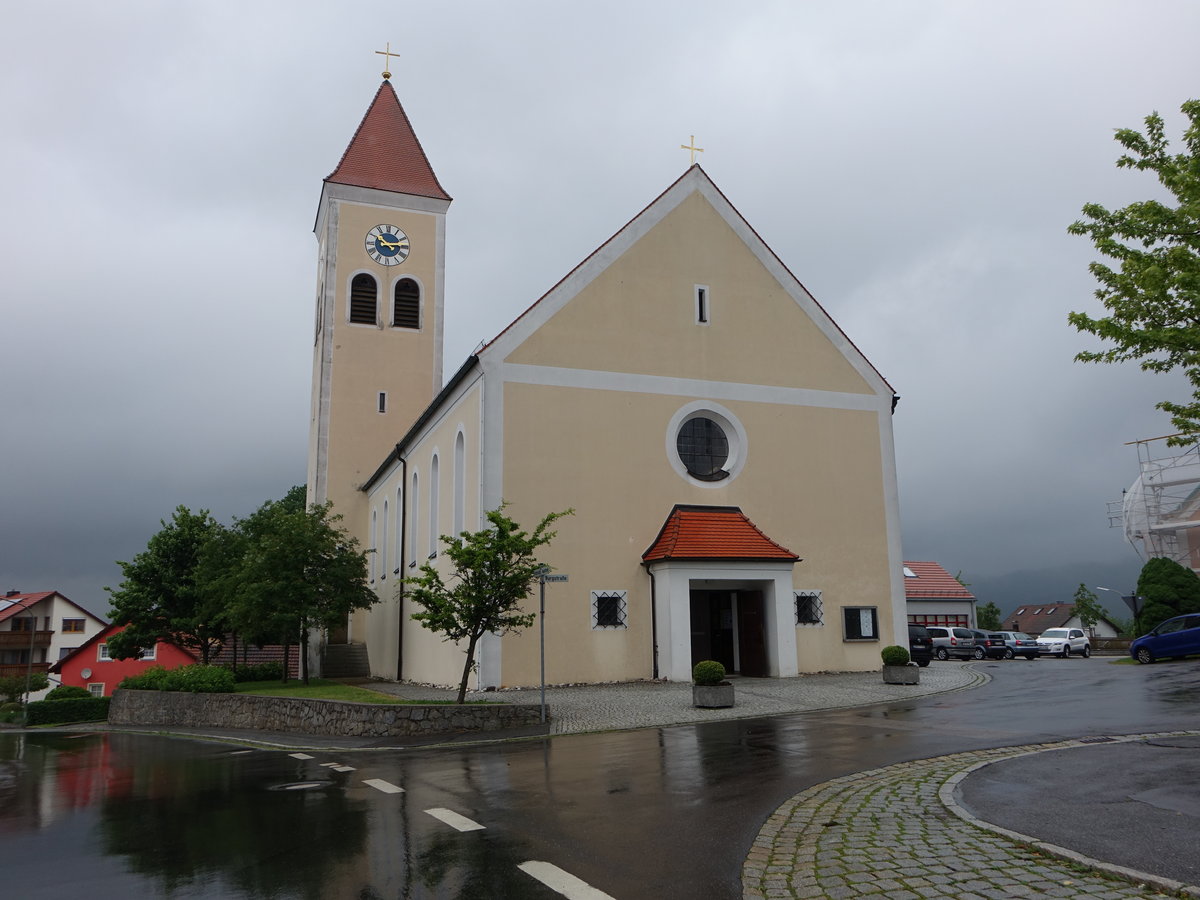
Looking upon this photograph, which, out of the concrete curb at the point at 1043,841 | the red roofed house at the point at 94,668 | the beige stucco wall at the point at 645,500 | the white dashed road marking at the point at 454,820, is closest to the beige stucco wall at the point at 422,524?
the beige stucco wall at the point at 645,500

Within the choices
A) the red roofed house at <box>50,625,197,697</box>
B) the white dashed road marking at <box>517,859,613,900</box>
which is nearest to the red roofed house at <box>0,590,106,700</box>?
the red roofed house at <box>50,625,197,697</box>

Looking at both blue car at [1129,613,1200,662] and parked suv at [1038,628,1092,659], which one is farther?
parked suv at [1038,628,1092,659]

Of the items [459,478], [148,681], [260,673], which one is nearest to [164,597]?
[260,673]

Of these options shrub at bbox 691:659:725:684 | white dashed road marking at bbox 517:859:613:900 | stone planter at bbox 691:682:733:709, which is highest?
shrub at bbox 691:659:725:684

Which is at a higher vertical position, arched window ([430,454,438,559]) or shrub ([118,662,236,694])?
arched window ([430,454,438,559])

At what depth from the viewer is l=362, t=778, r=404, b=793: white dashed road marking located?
973 cm

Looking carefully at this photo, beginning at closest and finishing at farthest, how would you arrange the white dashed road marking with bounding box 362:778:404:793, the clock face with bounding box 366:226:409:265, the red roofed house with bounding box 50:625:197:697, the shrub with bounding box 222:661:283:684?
the white dashed road marking with bounding box 362:778:404:793, the shrub with bounding box 222:661:283:684, the clock face with bounding box 366:226:409:265, the red roofed house with bounding box 50:625:197:697

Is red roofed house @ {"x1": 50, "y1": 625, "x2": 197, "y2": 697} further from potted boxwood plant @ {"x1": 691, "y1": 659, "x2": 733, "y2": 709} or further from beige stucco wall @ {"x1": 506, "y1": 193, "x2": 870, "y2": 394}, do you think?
potted boxwood plant @ {"x1": 691, "y1": 659, "x2": 733, "y2": 709}

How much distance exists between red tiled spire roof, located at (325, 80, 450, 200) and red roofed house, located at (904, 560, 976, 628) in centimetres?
3433

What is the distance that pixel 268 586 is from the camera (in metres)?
27.9

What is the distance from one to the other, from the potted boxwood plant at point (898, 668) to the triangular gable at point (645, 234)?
364 inches

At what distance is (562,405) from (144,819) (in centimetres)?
1537

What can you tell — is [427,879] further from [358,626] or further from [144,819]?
[358,626]

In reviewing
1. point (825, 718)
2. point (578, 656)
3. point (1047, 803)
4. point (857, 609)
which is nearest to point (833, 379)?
point (857, 609)
